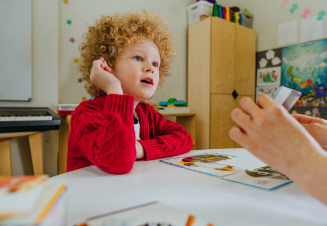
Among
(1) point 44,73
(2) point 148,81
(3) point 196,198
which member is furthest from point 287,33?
(3) point 196,198

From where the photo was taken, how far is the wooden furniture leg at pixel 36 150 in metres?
1.76

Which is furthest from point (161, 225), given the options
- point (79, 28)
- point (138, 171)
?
point (79, 28)

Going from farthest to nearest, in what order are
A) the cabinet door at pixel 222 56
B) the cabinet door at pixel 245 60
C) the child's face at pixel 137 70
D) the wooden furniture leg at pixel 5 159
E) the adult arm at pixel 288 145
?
1. the cabinet door at pixel 245 60
2. the cabinet door at pixel 222 56
3. the wooden furniture leg at pixel 5 159
4. the child's face at pixel 137 70
5. the adult arm at pixel 288 145

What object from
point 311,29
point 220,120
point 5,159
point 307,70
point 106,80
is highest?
point 311,29

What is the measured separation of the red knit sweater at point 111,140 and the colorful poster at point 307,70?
2218 mm

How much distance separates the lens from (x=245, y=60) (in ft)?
9.87

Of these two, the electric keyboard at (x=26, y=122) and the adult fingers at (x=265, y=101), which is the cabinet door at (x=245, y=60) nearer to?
Result: the electric keyboard at (x=26, y=122)

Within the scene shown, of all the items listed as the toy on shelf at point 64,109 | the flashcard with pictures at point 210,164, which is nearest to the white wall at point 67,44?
the toy on shelf at point 64,109

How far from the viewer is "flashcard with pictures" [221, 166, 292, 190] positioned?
56 cm

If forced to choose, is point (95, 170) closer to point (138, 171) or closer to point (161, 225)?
point (138, 171)

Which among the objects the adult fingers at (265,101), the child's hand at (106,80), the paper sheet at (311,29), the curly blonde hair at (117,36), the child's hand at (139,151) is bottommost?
the child's hand at (139,151)

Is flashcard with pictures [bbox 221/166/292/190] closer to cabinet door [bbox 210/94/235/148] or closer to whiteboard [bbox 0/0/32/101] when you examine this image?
whiteboard [bbox 0/0/32/101]

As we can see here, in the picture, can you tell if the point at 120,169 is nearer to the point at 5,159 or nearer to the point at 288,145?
the point at 288,145

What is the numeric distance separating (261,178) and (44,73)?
187 cm
